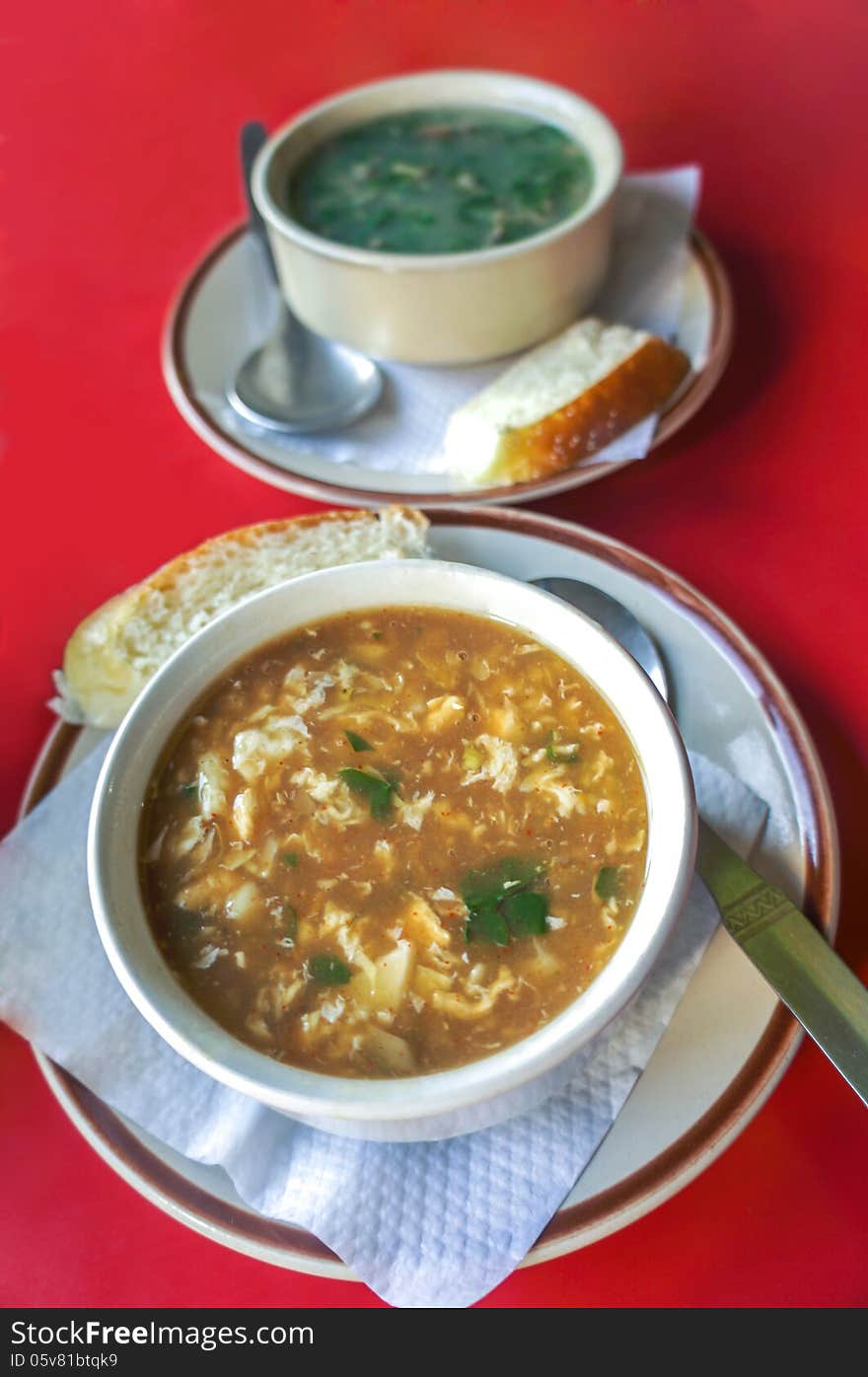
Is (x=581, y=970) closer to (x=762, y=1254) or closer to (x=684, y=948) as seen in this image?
(x=684, y=948)

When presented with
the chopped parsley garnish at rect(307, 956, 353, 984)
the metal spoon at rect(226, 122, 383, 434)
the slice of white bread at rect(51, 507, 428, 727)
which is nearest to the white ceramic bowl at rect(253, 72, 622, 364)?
the metal spoon at rect(226, 122, 383, 434)

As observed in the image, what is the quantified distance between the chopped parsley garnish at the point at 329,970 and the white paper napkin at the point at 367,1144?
21cm

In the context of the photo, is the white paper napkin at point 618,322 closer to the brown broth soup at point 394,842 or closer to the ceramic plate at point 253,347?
the ceramic plate at point 253,347

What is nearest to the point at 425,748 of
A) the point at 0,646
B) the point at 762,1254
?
the point at 762,1254

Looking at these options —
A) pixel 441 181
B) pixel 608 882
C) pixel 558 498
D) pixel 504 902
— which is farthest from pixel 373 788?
pixel 441 181

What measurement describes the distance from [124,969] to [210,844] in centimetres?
24

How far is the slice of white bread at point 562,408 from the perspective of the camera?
229 cm

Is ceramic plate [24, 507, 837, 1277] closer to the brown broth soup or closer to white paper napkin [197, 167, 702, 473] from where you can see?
the brown broth soup

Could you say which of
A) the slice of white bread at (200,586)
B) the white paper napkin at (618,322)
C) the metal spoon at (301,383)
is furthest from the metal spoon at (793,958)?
the metal spoon at (301,383)

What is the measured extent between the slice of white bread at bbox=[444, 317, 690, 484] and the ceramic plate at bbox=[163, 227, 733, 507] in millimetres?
40

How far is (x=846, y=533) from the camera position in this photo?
234cm

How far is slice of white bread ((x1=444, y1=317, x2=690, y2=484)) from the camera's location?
7.51 feet

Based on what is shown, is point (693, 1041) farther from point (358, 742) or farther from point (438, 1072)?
point (358, 742)
